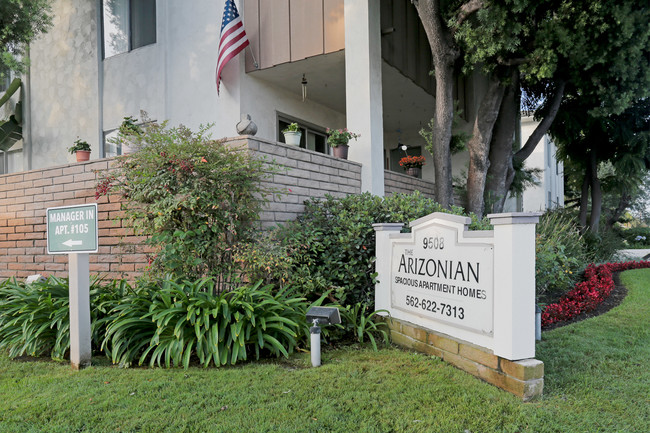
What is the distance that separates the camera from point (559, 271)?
5.26 m

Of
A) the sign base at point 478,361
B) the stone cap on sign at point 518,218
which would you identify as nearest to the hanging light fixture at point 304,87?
the sign base at point 478,361

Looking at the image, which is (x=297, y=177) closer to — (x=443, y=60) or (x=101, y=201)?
→ (x=101, y=201)

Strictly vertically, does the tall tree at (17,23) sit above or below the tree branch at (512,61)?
above

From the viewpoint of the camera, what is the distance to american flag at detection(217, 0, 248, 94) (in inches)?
306

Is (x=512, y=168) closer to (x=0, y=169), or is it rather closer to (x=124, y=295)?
(x=124, y=295)

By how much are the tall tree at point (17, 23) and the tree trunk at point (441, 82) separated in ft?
26.2

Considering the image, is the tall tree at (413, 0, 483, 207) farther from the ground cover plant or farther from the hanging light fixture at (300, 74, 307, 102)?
the ground cover plant

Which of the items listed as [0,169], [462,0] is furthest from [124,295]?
[0,169]

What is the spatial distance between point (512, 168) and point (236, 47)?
6.09 metres

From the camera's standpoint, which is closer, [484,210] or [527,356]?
[527,356]

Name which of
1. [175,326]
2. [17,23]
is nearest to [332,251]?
[175,326]

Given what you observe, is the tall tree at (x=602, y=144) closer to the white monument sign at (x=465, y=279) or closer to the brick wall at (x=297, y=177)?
the brick wall at (x=297, y=177)

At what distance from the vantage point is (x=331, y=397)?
116 inches

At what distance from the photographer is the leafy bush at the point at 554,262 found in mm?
5047
